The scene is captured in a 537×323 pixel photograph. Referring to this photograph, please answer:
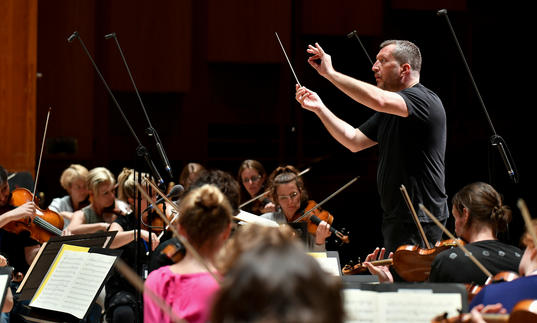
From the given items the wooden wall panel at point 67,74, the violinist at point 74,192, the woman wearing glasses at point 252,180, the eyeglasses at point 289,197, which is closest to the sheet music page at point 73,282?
the eyeglasses at point 289,197

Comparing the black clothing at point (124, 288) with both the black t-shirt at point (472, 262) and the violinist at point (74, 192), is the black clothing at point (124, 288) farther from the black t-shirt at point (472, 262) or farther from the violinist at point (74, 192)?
the black t-shirt at point (472, 262)

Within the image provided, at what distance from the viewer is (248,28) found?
7.24 m

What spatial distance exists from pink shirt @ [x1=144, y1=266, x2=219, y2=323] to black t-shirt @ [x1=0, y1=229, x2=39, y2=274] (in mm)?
2404

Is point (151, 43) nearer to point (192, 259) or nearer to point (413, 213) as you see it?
point (413, 213)

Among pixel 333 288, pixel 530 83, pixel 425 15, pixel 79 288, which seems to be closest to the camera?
pixel 333 288

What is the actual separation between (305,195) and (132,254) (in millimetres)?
1146

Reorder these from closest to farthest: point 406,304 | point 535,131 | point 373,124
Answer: point 406,304
point 373,124
point 535,131

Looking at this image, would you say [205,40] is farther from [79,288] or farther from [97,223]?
[79,288]

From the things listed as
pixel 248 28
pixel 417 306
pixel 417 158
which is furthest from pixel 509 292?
pixel 248 28

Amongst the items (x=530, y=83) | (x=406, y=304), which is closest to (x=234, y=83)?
(x=530, y=83)

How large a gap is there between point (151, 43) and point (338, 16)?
185cm

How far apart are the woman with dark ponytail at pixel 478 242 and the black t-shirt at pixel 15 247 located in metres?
2.42

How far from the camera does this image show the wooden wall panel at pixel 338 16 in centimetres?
731

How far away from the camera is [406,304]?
2016mm
